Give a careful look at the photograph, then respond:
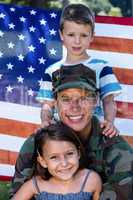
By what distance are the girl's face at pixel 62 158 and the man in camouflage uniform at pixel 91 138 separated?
0.15 meters

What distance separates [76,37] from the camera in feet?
14.9

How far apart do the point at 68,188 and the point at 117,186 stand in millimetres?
Answer: 275

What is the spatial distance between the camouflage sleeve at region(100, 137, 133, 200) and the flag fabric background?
1498 mm

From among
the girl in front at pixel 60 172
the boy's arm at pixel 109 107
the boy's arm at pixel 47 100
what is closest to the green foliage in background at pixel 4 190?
the boy's arm at pixel 47 100

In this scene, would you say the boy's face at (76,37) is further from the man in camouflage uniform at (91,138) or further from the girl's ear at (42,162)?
the girl's ear at (42,162)

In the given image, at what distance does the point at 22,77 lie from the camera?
569cm

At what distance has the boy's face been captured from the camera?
14.8ft

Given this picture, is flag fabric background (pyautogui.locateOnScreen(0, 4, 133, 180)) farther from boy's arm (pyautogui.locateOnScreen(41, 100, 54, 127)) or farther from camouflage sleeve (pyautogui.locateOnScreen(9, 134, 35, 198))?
camouflage sleeve (pyautogui.locateOnScreen(9, 134, 35, 198))

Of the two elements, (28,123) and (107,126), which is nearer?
(107,126)

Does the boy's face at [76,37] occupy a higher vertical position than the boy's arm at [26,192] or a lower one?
higher

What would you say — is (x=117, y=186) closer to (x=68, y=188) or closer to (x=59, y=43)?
(x=68, y=188)

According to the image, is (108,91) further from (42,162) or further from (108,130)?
(42,162)

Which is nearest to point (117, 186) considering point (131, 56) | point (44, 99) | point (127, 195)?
point (127, 195)

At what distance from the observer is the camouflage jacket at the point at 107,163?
402cm
